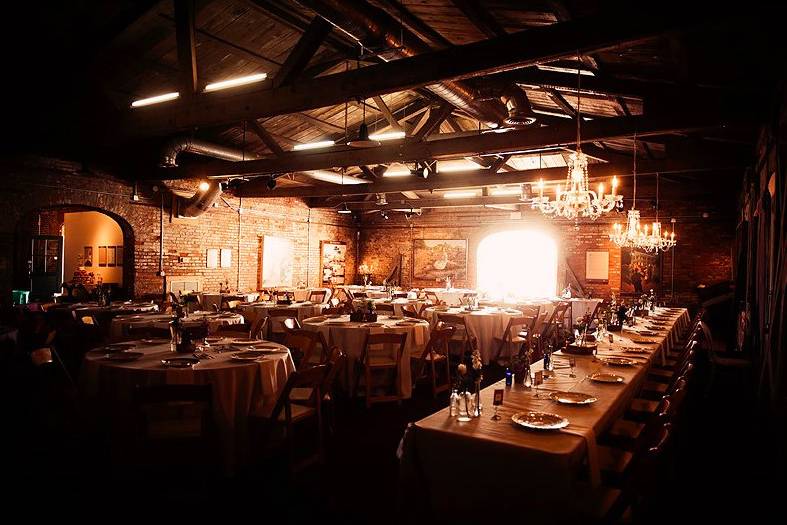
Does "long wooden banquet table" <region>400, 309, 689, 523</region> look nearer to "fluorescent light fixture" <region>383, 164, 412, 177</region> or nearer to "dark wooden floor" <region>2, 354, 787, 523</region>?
"dark wooden floor" <region>2, 354, 787, 523</region>

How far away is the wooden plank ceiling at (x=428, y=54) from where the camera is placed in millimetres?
5184

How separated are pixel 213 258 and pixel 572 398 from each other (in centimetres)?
1122

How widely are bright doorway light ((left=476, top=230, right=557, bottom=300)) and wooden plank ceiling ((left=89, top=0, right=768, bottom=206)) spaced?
499cm

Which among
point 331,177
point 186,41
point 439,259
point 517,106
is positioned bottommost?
point 439,259

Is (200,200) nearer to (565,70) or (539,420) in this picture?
(565,70)

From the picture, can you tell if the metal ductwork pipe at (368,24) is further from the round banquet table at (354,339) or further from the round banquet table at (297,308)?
the round banquet table at (297,308)

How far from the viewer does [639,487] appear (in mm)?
2188

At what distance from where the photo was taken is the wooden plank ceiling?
5184 mm

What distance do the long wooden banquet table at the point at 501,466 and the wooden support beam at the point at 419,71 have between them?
2846mm

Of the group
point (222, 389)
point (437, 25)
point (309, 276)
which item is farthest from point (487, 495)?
point (309, 276)

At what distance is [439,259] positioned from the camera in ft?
55.8

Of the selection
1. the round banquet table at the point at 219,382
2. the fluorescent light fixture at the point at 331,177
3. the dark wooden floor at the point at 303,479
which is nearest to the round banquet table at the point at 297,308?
the fluorescent light fixture at the point at 331,177

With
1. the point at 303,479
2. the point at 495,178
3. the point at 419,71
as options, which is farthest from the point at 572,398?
the point at 495,178

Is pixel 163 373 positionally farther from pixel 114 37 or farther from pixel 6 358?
pixel 114 37
